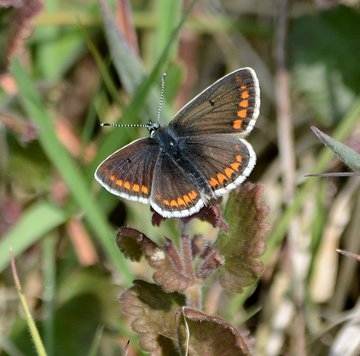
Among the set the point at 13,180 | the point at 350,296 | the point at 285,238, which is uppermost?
the point at 13,180

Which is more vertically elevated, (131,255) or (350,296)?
(131,255)

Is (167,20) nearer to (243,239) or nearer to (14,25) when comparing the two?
(14,25)

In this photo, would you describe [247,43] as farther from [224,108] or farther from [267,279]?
[224,108]

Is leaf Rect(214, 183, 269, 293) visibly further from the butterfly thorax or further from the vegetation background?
the vegetation background

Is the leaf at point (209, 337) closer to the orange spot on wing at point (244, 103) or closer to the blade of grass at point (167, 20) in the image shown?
the orange spot on wing at point (244, 103)

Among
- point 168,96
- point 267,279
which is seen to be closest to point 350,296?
point 267,279

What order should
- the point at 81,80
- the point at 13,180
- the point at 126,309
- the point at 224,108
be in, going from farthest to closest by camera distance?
the point at 81,80
the point at 13,180
the point at 224,108
the point at 126,309

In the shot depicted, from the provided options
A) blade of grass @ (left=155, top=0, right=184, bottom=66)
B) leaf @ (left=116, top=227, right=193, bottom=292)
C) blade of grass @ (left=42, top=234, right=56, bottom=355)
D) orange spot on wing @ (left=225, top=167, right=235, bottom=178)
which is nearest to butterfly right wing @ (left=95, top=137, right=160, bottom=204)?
leaf @ (left=116, top=227, right=193, bottom=292)
